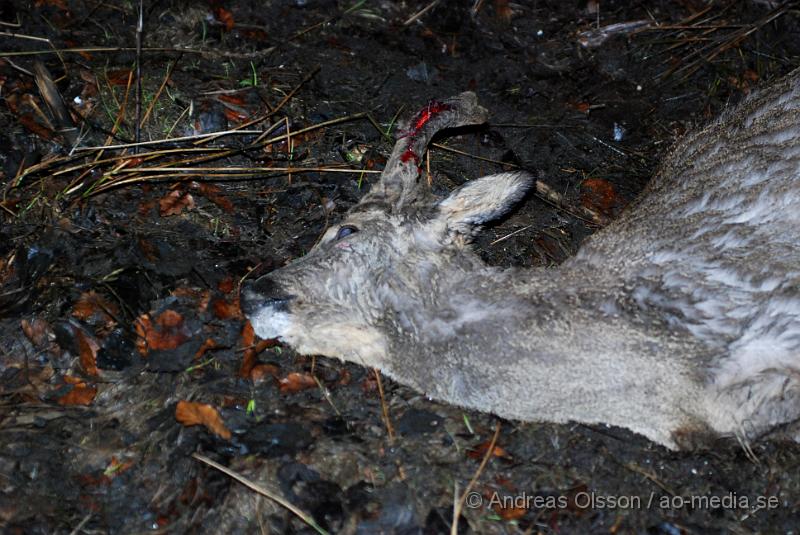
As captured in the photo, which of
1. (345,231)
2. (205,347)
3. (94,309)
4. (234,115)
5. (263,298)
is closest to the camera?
(263,298)

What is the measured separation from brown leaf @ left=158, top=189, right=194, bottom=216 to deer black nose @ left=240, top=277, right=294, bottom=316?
4.56ft

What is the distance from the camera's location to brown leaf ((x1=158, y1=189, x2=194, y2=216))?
15.2 feet

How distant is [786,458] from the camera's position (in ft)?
11.4

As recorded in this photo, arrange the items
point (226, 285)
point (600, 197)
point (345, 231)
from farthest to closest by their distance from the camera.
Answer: point (600, 197)
point (226, 285)
point (345, 231)

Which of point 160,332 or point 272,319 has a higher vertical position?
point 272,319

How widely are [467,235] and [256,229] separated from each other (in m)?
1.35

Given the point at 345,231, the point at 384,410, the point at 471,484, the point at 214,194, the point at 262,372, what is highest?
the point at 345,231

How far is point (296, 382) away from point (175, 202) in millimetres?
1484

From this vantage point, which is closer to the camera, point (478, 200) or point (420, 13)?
point (478, 200)

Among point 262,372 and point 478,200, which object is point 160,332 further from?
point 478,200

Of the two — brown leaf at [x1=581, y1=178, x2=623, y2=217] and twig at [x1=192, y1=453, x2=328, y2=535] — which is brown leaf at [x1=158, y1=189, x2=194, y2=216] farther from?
brown leaf at [x1=581, y1=178, x2=623, y2=217]

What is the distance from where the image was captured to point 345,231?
3693 millimetres

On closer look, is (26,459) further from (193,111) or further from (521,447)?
(193,111)

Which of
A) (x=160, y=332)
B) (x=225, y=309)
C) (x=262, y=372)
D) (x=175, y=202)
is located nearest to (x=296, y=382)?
(x=262, y=372)
